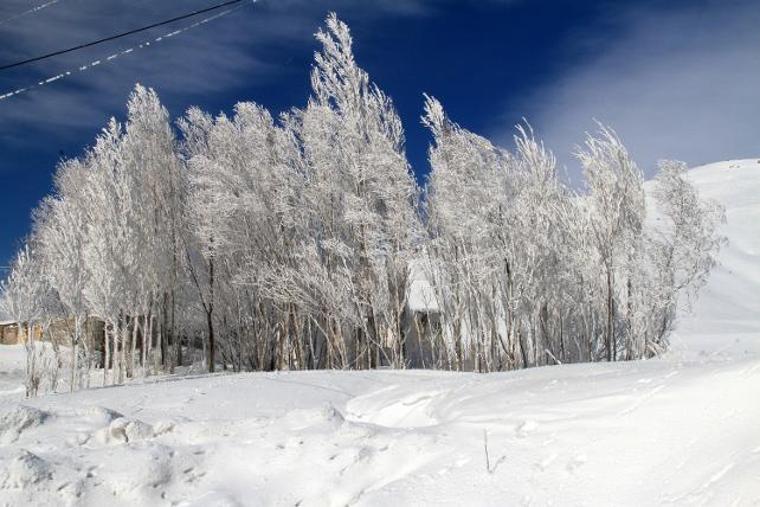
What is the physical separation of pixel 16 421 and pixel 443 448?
3.72 meters

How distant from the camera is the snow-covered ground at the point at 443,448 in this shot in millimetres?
3379

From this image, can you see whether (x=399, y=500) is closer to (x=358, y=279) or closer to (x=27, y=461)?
(x=27, y=461)

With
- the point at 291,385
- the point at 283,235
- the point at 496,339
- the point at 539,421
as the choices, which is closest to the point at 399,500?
the point at 539,421

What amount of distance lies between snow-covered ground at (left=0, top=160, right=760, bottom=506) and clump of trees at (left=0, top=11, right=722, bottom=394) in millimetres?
5436

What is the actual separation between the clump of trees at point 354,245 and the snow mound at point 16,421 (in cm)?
681

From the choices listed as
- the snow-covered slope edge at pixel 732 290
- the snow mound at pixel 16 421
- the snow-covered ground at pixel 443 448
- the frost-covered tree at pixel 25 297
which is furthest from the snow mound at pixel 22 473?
the frost-covered tree at pixel 25 297

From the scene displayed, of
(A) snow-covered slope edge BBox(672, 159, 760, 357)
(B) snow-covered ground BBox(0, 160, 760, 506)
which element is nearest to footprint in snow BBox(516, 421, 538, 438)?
(B) snow-covered ground BBox(0, 160, 760, 506)

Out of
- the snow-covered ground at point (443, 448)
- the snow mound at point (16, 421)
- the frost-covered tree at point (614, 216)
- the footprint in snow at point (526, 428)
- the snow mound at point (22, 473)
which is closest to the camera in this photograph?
the snow-covered ground at point (443, 448)

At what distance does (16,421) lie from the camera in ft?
18.9

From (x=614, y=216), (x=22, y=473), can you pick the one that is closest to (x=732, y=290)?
(x=614, y=216)

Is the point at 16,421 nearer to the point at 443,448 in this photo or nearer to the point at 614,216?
the point at 443,448

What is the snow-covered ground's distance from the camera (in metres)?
3.38

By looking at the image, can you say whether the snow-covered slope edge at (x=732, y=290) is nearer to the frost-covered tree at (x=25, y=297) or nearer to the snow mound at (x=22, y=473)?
the snow mound at (x=22, y=473)

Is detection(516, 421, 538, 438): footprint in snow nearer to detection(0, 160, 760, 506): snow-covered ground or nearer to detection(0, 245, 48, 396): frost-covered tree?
detection(0, 160, 760, 506): snow-covered ground
